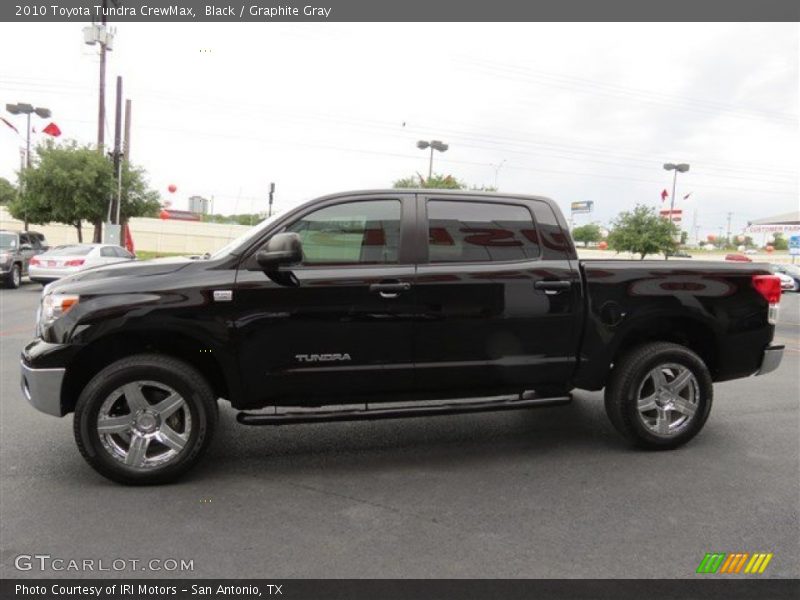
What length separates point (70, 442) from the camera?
4469 mm

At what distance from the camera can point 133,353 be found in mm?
3883

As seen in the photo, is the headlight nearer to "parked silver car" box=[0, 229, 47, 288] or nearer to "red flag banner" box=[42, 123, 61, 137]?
"parked silver car" box=[0, 229, 47, 288]

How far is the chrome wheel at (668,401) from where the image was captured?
14.4 feet

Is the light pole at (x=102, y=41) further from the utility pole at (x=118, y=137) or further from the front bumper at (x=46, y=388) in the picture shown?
the front bumper at (x=46, y=388)

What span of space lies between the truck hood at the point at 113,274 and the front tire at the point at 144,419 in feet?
1.64

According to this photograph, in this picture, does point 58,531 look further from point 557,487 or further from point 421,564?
point 557,487

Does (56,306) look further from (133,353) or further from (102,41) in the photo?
(102,41)

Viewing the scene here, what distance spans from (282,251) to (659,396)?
2.96 meters

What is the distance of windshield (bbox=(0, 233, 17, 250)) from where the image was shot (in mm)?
17953

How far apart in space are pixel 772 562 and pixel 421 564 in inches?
68.9

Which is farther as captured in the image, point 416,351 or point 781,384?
point 781,384

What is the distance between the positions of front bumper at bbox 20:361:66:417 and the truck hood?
0.52 m

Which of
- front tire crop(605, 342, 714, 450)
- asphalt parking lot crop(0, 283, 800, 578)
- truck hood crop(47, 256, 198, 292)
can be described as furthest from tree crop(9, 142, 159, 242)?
front tire crop(605, 342, 714, 450)
